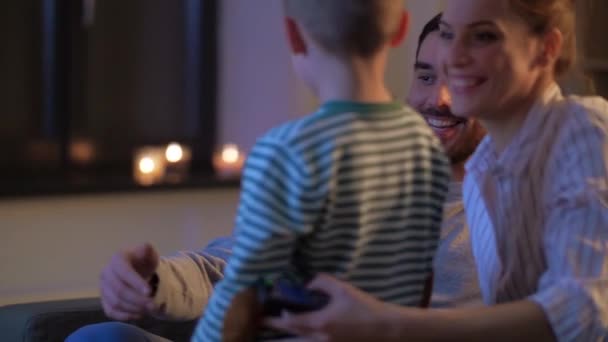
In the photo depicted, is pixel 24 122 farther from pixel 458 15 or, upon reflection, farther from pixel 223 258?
pixel 458 15

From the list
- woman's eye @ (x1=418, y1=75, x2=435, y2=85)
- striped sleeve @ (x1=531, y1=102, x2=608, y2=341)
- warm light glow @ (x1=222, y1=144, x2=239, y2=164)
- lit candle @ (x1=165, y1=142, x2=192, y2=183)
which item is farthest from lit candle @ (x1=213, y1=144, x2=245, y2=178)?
striped sleeve @ (x1=531, y1=102, x2=608, y2=341)

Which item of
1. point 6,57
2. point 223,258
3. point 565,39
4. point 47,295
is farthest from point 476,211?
point 6,57

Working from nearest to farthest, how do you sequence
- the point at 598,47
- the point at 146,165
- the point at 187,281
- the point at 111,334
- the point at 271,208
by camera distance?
the point at 271,208, the point at 187,281, the point at 111,334, the point at 146,165, the point at 598,47

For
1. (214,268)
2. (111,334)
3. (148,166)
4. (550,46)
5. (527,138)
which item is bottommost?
(148,166)

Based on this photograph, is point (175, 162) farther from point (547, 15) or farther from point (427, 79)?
point (547, 15)

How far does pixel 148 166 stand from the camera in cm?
378

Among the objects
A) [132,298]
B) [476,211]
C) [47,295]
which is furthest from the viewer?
[47,295]

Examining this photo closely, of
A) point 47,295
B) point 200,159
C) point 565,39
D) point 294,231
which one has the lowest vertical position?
point 47,295

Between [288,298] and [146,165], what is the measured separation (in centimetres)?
272

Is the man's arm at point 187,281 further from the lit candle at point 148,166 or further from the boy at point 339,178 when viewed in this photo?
the lit candle at point 148,166

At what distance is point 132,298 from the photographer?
1.28m

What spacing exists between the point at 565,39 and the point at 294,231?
0.51 m

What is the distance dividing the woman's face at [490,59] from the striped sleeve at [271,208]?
38 centimetres

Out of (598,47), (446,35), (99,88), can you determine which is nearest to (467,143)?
(446,35)
